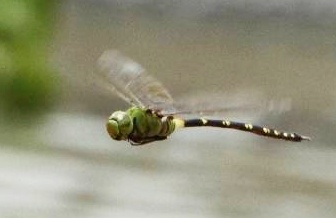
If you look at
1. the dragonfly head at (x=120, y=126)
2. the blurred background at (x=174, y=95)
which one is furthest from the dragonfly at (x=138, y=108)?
the blurred background at (x=174, y=95)

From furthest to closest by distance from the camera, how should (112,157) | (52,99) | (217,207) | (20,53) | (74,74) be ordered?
(74,74)
(52,99)
(112,157)
(217,207)
(20,53)

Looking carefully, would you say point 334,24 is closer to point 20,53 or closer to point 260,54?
point 260,54

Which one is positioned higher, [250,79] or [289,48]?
[289,48]

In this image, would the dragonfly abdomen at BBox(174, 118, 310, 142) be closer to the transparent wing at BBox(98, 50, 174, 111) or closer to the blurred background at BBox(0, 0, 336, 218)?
the transparent wing at BBox(98, 50, 174, 111)

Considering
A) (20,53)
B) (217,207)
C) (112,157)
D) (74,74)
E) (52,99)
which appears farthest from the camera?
(74,74)

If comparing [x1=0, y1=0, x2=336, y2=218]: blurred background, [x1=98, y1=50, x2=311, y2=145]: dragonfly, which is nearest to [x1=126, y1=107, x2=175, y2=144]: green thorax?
[x1=98, y1=50, x2=311, y2=145]: dragonfly

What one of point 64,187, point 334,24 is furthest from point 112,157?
point 334,24
